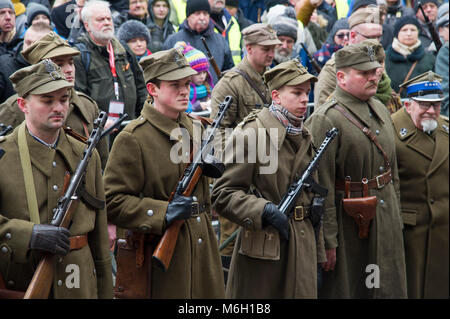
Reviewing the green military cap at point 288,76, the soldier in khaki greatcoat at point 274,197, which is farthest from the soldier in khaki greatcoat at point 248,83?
the soldier in khaki greatcoat at point 274,197

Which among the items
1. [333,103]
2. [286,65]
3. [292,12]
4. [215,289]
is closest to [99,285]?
[215,289]

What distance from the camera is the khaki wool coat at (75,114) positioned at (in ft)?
21.4

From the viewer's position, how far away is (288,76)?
6047 millimetres

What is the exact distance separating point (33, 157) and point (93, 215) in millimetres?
548

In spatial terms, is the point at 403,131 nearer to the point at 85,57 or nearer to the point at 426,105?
the point at 426,105

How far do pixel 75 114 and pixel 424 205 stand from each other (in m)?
3.18

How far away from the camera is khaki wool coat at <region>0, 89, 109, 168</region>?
21.4 ft

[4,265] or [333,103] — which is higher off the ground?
[333,103]

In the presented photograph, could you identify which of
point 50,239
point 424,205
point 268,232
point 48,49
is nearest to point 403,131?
point 424,205

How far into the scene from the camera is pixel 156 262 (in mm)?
5352

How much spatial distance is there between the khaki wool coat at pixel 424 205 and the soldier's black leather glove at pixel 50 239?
3.60m

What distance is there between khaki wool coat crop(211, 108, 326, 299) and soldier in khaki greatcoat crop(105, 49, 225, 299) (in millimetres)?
250

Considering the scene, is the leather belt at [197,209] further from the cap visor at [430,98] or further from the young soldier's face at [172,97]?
the cap visor at [430,98]

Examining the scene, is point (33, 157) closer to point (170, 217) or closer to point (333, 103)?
point (170, 217)
